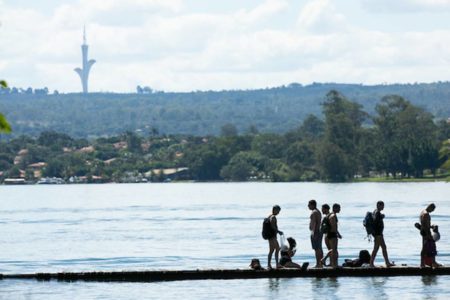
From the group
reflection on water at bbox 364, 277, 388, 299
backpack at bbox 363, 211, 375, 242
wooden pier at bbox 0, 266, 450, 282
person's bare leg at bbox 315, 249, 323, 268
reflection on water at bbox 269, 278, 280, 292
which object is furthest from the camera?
wooden pier at bbox 0, 266, 450, 282

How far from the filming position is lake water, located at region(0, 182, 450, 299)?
38.1 meters

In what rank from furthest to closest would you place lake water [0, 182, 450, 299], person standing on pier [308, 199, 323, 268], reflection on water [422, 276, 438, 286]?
reflection on water [422, 276, 438, 286] → lake water [0, 182, 450, 299] → person standing on pier [308, 199, 323, 268]

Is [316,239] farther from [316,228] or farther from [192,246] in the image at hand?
[192,246]

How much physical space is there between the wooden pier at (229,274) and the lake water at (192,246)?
0.22 meters

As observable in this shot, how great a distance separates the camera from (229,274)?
39625 mm

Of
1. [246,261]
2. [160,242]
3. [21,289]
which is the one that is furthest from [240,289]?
[160,242]

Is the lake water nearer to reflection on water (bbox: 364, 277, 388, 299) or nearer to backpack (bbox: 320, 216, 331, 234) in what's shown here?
reflection on water (bbox: 364, 277, 388, 299)

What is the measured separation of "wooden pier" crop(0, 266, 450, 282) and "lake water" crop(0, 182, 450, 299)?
222mm

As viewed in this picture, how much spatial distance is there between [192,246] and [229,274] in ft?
92.4

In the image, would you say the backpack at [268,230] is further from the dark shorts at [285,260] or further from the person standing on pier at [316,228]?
the dark shorts at [285,260]

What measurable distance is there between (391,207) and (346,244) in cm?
5046

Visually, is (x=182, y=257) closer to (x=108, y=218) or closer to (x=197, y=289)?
(x=197, y=289)

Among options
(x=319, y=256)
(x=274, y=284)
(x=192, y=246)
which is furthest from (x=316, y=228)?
(x=192, y=246)

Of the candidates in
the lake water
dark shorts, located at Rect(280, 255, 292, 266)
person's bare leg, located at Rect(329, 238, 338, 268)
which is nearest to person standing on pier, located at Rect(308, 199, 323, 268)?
person's bare leg, located at Rect(329, 238, 338, 268)
